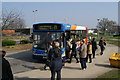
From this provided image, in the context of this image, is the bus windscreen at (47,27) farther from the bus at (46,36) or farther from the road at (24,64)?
the road at (24,64)

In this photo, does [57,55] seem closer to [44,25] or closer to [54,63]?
[54,63]

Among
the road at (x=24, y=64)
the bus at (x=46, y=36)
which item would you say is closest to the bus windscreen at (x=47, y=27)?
the bus at (x=46, y=36)

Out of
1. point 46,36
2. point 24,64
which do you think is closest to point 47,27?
point 46,36

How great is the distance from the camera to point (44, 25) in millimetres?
12992

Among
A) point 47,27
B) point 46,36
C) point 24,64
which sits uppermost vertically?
point 47,27

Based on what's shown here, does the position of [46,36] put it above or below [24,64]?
above

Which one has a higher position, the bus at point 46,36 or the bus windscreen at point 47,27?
the bus windscreen at point 47,27

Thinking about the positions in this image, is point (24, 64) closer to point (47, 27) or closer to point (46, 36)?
point (46, 36)

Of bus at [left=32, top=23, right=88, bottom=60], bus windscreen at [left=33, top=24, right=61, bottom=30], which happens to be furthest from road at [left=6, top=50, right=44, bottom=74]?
bus windscreen at [left=33, top=24, right=61, bottom=30]

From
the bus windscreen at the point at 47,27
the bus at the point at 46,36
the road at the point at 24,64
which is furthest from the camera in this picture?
the bus windscreen at the point at 47,27

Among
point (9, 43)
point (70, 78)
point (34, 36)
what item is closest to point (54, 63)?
point (70, 78)

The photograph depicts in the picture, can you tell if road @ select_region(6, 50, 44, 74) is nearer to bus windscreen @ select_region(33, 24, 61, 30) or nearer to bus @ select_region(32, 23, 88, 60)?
bus @ select_region(32, 23, 88, 60)

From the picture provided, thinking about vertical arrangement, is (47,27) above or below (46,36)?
above

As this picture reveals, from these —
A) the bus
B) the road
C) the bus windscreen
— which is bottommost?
the road
